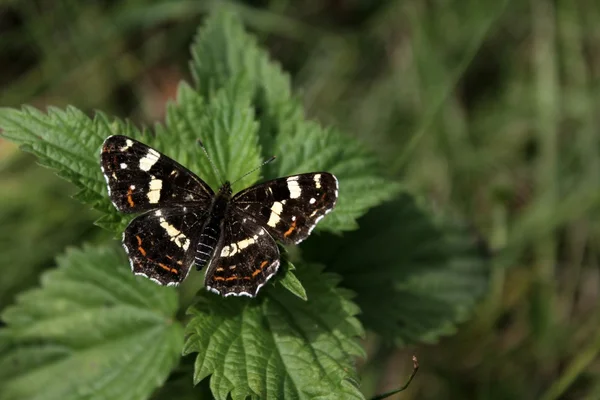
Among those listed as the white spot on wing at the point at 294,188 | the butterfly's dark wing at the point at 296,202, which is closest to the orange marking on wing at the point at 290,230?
the butterfly's dark wing at the point at 296,202

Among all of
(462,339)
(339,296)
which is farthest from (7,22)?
(462,339)

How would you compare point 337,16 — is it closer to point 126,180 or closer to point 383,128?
point 383,128

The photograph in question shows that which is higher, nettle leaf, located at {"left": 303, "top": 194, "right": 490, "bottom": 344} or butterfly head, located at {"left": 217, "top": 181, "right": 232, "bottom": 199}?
butterfly head, located at {"left": 217, "top": 181, "right": 232, "bottom": 199}

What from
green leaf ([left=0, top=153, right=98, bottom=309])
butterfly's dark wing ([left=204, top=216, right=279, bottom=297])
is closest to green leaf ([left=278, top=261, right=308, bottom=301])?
butterfly's dark wing ([left=204, top=216, right=279, bottom=297])

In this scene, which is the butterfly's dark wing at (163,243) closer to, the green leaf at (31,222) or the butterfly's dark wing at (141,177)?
the butterfly's dark wing at (141,177)

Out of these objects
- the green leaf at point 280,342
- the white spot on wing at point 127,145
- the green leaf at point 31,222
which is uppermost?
the green leaf at point 31,222

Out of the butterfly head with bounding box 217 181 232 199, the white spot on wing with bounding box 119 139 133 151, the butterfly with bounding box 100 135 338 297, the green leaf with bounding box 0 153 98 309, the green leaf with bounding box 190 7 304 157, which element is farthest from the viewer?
the green leaf with bounding box 0 153 98 309

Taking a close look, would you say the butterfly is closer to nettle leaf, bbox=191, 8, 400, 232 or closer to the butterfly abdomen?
the butterfly abdomen
